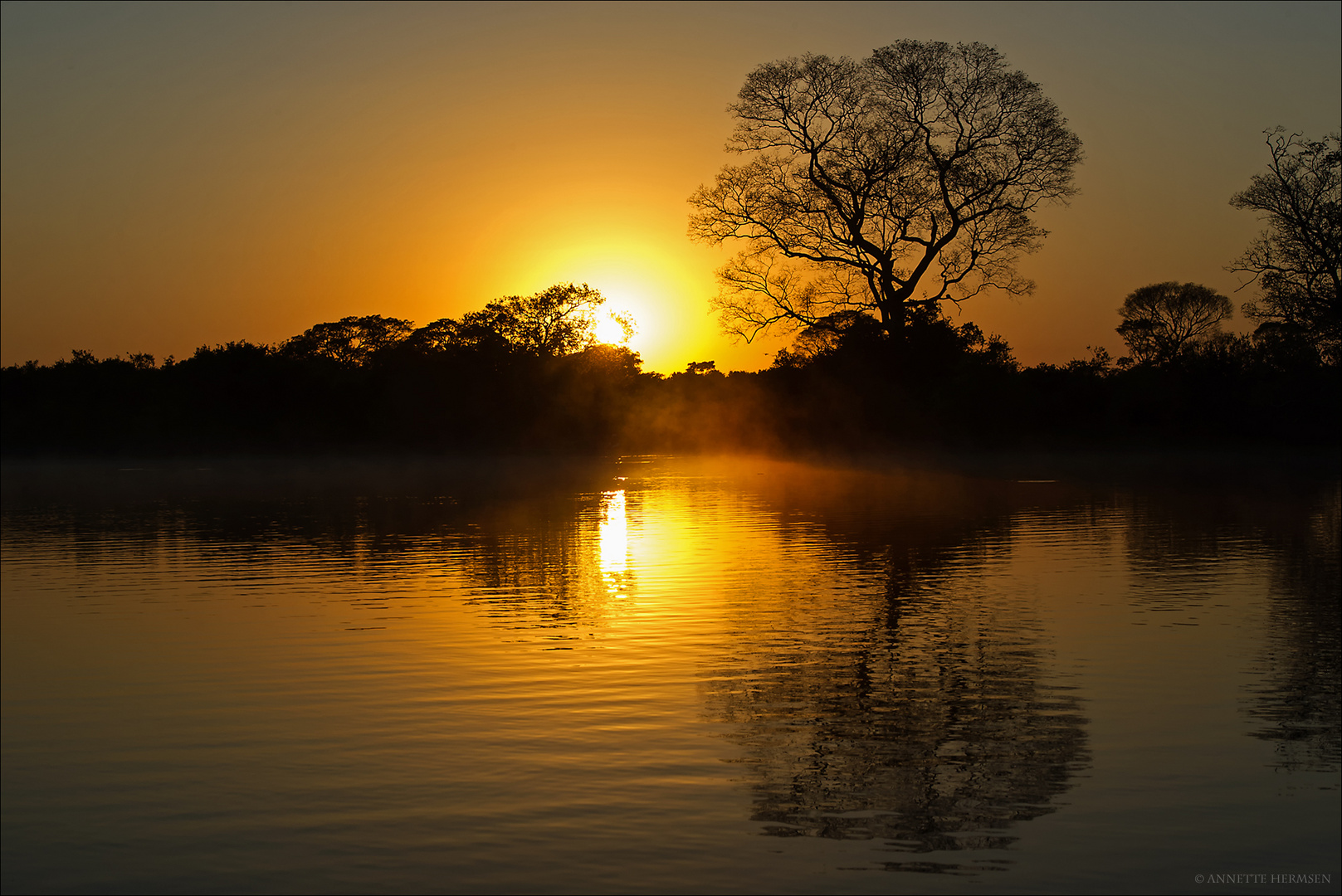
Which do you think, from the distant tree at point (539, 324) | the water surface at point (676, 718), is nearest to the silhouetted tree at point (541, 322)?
the distant tree at point (539, 324)

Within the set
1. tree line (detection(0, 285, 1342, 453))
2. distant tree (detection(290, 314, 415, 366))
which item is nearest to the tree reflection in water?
tree line (detection(0, 285, 1342, 453))

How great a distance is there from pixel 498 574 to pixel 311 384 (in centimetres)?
6335

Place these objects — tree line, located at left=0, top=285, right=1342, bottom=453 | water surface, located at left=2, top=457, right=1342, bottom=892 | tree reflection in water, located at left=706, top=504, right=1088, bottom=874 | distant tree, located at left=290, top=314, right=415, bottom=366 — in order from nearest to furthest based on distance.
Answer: water surface, located at left=2, top=457, right=1342, bottom=892, tree reflection in water, located at left=706, top=504, right=1088, bottom=874, tree line, located at left=0, top=285, right=1342, bottom=453, distant tree, located at left=290, top=314, right=415, bottom=366

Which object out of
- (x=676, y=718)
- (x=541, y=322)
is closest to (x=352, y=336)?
(x=541, y=322)

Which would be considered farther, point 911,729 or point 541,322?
point 541,322

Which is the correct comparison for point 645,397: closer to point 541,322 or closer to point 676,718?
point 541,322

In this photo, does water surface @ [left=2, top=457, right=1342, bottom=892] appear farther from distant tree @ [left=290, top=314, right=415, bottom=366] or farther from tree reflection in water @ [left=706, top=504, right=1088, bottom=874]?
distant tree @ [left=290, top=314, right=415, bottom=366]

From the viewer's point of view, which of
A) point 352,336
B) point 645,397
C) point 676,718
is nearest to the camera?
point 676,718

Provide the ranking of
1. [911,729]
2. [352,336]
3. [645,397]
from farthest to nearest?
[352,336] → [645,397] → [911,729]

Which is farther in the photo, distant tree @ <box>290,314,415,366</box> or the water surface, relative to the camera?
distant tree @ <box>290,314,415,366</box>

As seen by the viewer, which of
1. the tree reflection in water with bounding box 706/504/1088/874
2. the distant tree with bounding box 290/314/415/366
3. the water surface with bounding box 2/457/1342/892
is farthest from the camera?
the distant tree with bounding box 290/314/415/366

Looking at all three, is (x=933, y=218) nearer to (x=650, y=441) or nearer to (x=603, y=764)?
(x=650, y=441)

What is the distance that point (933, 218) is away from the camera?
4909 centimetres

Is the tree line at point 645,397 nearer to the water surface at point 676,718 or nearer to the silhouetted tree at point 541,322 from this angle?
the silhouetted tree at point 541,322
